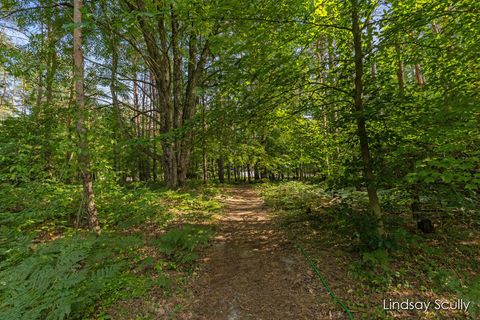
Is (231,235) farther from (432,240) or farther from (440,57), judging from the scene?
(440,57)

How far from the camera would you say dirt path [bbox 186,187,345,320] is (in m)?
2.88

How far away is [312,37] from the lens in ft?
13.8

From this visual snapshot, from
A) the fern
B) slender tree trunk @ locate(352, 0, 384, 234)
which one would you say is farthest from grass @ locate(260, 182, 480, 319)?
the fern

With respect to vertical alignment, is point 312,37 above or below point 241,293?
above

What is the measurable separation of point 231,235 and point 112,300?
284 centimetres

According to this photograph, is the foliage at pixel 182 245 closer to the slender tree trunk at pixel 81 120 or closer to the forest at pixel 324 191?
the forest at pixel 324 191

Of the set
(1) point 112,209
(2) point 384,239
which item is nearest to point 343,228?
(2) point 384,239

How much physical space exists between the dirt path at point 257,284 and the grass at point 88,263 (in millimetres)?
395

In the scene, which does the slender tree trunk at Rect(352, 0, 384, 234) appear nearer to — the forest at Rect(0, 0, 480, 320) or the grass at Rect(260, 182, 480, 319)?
the forest at Rect(0, 0, 480, 320)

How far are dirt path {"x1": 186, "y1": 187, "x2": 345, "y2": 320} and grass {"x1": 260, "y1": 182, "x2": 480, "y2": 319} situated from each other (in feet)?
1.16

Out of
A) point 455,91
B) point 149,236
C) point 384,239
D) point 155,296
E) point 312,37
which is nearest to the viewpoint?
point 455,91

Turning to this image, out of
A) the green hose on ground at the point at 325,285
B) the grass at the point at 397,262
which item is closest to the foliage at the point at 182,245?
the green hose on ground at the point at 325,285

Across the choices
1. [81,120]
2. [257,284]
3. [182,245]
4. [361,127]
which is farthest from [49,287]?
[361,127]

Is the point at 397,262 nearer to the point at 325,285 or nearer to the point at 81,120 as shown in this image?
the point at 325,285
